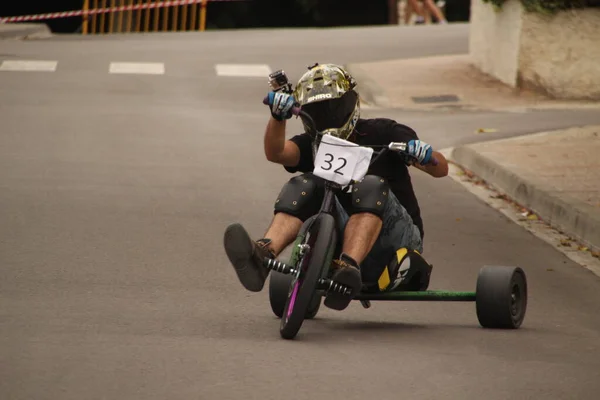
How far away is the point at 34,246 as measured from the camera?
33.8 feet

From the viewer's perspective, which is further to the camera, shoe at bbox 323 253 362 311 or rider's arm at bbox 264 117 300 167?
rider's arm at bbox 264 117 300 167

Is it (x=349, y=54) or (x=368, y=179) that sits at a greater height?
(x=368, y=179)

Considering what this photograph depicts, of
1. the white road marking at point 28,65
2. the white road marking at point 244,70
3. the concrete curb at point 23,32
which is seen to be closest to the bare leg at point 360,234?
the white road marking at point 244,70

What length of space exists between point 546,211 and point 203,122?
6887mm

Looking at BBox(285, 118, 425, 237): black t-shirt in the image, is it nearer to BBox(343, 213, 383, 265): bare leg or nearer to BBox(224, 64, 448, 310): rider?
BBox(224, 64, 448, 310): rider

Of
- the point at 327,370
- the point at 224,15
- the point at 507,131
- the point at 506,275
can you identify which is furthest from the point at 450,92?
the point at 224,15

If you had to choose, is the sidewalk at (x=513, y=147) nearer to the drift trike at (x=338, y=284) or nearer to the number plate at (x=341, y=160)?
the drift trike at (x=338, y=284)

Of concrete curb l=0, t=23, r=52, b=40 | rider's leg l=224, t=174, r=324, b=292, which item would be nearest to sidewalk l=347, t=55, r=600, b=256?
rider's leg l=224, t=174, r=324, b=292

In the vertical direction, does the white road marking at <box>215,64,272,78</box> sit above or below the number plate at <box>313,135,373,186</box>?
below

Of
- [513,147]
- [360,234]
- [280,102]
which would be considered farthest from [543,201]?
[280,102]

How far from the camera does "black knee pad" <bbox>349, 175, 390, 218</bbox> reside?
25.1 ft

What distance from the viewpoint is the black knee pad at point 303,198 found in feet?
25.2

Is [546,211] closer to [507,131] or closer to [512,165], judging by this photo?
[512,165]

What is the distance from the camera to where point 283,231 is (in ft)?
25.2
